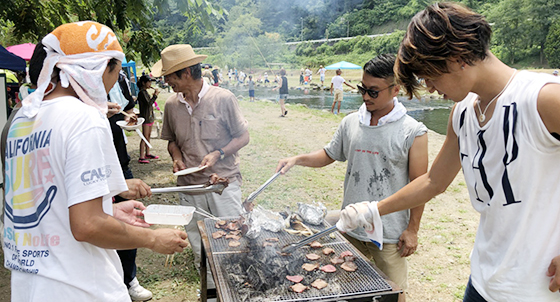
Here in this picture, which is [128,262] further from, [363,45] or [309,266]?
[363,45]

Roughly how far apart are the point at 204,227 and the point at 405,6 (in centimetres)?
2269

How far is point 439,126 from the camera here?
51.5 feet

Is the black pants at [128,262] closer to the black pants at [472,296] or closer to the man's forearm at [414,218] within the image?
the man's forearm at [414,218]

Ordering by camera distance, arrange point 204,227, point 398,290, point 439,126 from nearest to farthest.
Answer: point 398,290
point 204,227
point 439,126

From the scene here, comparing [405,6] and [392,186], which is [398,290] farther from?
[405,6]

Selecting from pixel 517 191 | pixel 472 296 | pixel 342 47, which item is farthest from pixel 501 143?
pixel 342 47

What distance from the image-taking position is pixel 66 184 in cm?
150

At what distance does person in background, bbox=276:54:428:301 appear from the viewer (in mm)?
2654

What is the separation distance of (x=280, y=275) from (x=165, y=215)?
0.85 meters

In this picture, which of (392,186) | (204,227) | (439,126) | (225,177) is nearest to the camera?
(392,186)

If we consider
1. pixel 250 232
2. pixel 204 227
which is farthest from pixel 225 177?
pixel 250 232

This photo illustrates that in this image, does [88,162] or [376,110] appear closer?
[88,162]

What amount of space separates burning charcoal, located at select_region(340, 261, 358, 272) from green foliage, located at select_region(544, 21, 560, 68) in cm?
3720

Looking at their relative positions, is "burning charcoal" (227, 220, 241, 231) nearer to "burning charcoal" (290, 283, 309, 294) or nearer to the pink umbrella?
"burning charcoal" (290, 283, 309, 294)
